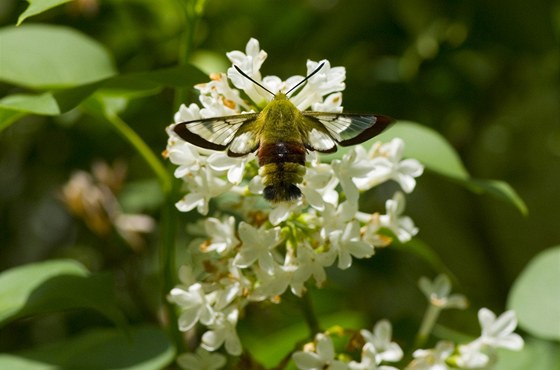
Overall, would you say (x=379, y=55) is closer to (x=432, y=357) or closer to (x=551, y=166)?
(x=551, y=166)

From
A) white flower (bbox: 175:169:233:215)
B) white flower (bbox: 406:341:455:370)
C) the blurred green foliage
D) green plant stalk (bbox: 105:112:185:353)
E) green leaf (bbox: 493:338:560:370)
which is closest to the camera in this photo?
white flower (bbox: 175:169:233:215)

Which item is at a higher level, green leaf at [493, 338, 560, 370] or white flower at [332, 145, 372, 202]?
white flower at [332, 145, 372, 202]

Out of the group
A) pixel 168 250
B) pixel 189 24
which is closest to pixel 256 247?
pixel 168 250

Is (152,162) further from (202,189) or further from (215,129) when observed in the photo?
(215,129)

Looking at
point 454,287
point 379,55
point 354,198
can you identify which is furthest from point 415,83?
point 354,198

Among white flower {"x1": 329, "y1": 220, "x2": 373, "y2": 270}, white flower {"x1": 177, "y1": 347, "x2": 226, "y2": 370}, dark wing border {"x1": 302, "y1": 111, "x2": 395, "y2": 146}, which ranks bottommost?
white flower {"x1": 177, "y1": 347, "x2": 226, "y2": 370}

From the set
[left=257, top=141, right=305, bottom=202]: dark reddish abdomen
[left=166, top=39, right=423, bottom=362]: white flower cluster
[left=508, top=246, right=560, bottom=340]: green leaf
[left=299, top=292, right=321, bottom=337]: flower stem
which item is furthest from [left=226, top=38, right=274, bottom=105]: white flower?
[left=508, top=246, right=560, bottom=340]: green leaf

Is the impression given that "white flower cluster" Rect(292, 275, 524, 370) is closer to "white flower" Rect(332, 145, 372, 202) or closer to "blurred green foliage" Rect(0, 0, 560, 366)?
"white flower" Rect(332, 145, 372, 202)

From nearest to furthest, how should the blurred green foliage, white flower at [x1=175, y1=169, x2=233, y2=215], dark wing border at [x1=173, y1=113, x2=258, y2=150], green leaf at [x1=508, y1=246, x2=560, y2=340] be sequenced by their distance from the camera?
1. dark wing border at [x1=173, y1=113, x2=258, y2=150]
2. white flower at [x1=175, y1=169, x2=233, y2=215]
3. green leaf at [x1=508, y1=246, x2=560, y2=340]
4. the blurred green foliage
